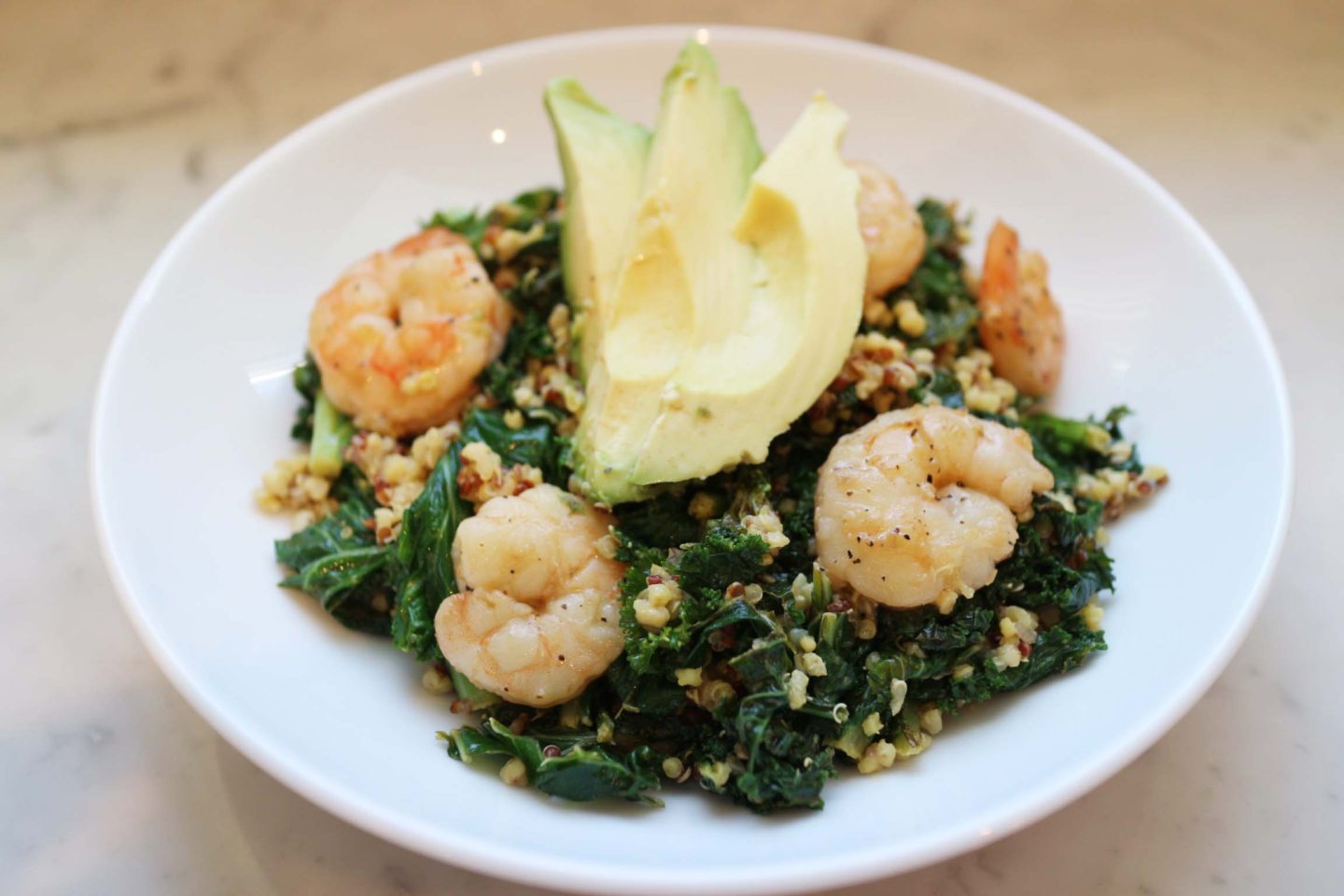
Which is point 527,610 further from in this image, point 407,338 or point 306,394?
point 306,394

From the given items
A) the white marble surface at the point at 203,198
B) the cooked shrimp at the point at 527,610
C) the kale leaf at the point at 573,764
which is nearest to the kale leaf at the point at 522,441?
the cooked shrimp at the point at 527,610

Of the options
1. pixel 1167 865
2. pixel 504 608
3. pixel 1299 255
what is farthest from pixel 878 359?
pixel 1299 255

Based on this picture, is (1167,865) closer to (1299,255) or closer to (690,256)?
(690,256)

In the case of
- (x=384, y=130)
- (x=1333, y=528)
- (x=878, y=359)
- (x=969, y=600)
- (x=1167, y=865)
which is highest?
(x=384, y=130)

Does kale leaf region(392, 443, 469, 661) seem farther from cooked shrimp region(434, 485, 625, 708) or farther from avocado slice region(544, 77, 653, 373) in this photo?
A: avocado slice region(544, 77, 653, 373)

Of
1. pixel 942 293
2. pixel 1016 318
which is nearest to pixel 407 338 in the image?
pixel 942 293

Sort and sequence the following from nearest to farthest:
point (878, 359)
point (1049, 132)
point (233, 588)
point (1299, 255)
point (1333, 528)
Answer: point (233, 588)
point (878, 359)
point (1333, 528)
point (1049, 132)
point (1299, 255)

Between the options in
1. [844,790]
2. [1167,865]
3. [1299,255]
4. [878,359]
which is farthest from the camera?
[1299,255]
